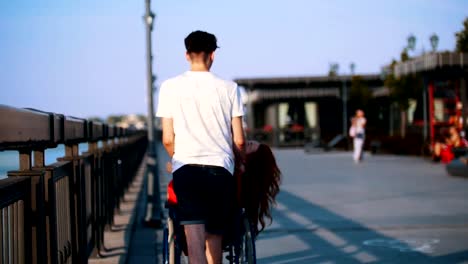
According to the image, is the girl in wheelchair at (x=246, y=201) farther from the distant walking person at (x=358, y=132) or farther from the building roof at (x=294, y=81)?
the building roof at (x=294, y=81)

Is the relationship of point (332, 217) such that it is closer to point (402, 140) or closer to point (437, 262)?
point (437, 262)

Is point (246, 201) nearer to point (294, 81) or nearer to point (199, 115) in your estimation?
point (199, 115)

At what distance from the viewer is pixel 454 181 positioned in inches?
631

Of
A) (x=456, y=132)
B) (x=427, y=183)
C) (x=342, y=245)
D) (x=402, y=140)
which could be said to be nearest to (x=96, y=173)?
(x=342, y=245)

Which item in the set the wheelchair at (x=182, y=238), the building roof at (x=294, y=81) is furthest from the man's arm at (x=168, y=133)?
the building roof at (x=294, y=81)

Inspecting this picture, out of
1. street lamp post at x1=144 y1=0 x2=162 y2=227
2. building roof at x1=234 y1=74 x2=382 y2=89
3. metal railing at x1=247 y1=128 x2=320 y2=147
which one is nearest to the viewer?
street lamp post at x1=144 y1=0 x2=162 y2=227

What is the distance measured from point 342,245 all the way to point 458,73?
56.3 ft

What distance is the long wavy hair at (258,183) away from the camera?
4.93m

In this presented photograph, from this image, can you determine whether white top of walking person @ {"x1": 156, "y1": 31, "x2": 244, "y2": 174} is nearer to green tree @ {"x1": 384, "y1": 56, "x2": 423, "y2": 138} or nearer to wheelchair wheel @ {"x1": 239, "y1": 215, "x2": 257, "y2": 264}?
wheelchair wheel @ {"x1": 239, "y1": 215, "x2": 257, "y2": 264}

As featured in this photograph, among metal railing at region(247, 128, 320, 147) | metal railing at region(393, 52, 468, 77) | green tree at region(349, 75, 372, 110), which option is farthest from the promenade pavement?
green tree at region(349, 75, 372, 110)

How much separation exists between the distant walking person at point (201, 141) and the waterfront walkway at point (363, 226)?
8.82 ft

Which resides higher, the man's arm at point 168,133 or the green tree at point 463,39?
the green tree at point 463,39

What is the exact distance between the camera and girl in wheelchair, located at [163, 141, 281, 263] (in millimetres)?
4547

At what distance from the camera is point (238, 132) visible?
14.9 ft
